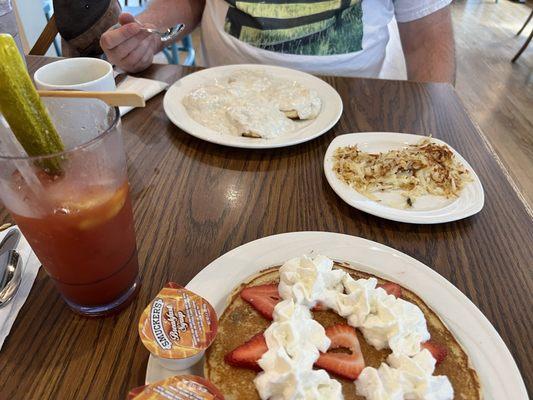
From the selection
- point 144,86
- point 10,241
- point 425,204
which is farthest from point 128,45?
point 425,204

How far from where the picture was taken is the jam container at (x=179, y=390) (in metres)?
0.57

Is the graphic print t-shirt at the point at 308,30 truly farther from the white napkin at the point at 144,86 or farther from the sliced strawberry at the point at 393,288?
the sliced strawberry at the point at 393,288

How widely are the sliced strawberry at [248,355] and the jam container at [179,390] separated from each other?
0.25ft

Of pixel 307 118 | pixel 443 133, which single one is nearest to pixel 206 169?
pixel 307 118

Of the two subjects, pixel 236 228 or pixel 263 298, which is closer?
pixel 263 298

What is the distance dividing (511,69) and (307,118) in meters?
5.04

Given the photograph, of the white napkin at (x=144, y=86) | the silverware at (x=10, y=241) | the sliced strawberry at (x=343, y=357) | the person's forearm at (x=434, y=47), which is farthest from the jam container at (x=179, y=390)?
the person's forearm at (x=434, y=47)

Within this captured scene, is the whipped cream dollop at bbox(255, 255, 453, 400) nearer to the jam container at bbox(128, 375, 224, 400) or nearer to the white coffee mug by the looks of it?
the jam container at bbox(128, 375, 224, 400)

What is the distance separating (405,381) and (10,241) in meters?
0.86

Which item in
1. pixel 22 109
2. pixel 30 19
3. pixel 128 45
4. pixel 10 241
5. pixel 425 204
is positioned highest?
pixel 22 109

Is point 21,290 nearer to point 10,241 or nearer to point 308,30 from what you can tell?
point 10,241

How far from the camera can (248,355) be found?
68 centimetres

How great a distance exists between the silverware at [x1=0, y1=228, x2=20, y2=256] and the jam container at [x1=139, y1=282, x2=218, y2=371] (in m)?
0.42

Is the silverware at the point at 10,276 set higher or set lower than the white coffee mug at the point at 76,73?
lower
